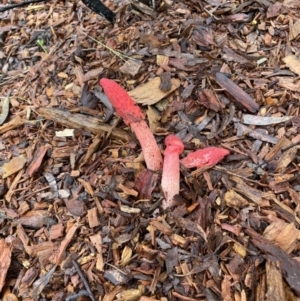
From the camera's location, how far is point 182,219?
2.50 m

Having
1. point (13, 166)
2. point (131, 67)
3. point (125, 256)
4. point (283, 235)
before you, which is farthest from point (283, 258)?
point (13, 166)

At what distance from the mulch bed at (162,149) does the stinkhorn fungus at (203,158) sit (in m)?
0.05

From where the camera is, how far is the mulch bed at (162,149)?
7.91 ft

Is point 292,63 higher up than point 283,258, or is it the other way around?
point 292,63

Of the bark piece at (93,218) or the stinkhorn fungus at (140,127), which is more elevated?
the stinkhorn fungus at (140,127)

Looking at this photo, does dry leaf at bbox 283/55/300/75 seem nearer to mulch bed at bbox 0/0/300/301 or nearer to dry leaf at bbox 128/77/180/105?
mulch bed at bbox 0/0/300/301

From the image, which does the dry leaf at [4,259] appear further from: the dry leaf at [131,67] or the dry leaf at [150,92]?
the dry leaf at [131,67]

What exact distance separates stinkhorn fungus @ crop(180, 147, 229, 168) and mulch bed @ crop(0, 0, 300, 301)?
0.05 m

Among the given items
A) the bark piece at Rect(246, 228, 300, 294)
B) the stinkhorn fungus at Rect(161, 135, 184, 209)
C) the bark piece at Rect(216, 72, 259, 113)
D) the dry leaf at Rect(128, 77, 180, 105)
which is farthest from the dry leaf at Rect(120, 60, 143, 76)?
the bark piece at Rect(246, 228, 300, 294)

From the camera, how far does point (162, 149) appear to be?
2777 mm

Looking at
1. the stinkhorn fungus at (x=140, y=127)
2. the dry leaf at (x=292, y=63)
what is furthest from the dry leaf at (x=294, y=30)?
the stinkhorn fungus at (x=140, y=127)

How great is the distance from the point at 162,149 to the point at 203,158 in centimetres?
28

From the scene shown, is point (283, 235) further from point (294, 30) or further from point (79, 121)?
point (294, 30)

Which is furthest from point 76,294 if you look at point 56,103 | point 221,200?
point 56,103
